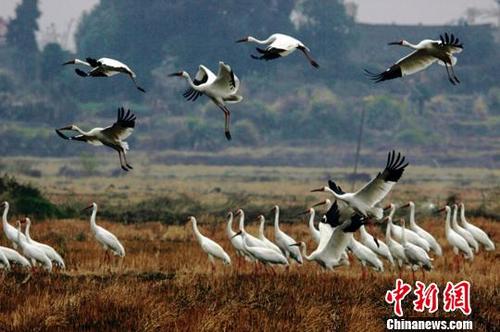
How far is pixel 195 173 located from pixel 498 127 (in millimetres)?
26324

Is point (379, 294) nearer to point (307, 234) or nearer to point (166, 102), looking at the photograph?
point (307, 234)

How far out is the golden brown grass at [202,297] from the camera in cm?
1132

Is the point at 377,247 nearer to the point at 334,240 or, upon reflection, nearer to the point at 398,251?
the point at 398,251

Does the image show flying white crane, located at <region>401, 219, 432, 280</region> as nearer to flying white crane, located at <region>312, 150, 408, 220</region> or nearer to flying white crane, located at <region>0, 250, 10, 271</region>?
flying white crane, located at <region>312, 150, 408, 220</region>

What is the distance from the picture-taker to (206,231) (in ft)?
81.7

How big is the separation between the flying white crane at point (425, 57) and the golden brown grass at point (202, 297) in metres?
2.56

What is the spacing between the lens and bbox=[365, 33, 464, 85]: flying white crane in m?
15.1

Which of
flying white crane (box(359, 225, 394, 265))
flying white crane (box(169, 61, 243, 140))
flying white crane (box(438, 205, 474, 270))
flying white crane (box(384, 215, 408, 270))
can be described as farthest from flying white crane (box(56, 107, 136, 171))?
flying white crane (box(438, 205, 474, 270))

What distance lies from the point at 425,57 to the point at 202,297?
194 inches

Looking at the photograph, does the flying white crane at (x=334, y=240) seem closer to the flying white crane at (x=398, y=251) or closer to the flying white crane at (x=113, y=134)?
the flying white crane at (x=398, y=251)

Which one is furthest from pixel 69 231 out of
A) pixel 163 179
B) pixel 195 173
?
pixel 195 173

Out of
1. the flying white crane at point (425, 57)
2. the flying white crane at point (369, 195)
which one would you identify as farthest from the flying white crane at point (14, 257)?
the flying white crane at point (425, 57)

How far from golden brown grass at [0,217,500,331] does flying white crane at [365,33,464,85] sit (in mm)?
2561

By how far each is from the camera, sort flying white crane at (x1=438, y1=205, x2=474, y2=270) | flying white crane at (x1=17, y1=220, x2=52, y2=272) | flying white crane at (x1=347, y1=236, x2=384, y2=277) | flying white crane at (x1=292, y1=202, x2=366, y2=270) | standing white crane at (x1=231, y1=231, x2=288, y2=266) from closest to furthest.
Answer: flying white crane at (x1=292, y1=202, x2=366, y2=270)
flying white crane at (x1=17, y1=220, x2=52, y2=272)
standing white crane at (x1=231, y1=231, x2=288, y2=266)
flying white crane at (x1=347, y1=236, x2=384, y2=277)
flying white crane at (x1=438, y1=205, x2=474, y2=270)
